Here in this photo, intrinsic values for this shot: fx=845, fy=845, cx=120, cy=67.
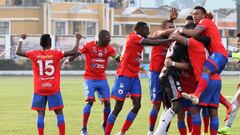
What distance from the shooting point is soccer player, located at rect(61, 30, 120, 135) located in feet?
58.1

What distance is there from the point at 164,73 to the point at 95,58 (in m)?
2.82

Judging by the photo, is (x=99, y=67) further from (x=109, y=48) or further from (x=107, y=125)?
(x=107, y=125)

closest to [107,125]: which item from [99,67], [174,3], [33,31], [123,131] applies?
[123,131]

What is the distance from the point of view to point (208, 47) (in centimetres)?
1468

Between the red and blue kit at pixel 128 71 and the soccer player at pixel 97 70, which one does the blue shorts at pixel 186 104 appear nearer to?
the red and blue kit at pixel 128 71

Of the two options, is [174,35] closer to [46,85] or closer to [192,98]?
[192,98]

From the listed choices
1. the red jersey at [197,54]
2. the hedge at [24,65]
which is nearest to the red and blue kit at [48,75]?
the red jersey at [197,54]

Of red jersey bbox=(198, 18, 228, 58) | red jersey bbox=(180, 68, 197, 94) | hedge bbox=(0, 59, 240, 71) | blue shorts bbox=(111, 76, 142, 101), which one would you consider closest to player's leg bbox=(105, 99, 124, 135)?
blue shorts bbox=(111, 76, 142, 101)

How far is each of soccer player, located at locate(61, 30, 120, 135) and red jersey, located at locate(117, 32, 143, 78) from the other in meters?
1.00

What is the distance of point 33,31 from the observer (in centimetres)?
8744

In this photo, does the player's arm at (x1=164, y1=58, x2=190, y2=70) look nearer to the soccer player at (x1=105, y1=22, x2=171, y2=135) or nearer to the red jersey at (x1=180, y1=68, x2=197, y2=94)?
the red jersey at (x1=180, y1=68, x2=197, y2=94)

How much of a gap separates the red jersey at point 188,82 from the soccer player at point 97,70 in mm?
2830

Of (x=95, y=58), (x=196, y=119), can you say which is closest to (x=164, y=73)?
(x=196, y=119)

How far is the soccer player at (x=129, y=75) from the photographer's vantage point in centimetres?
1659
